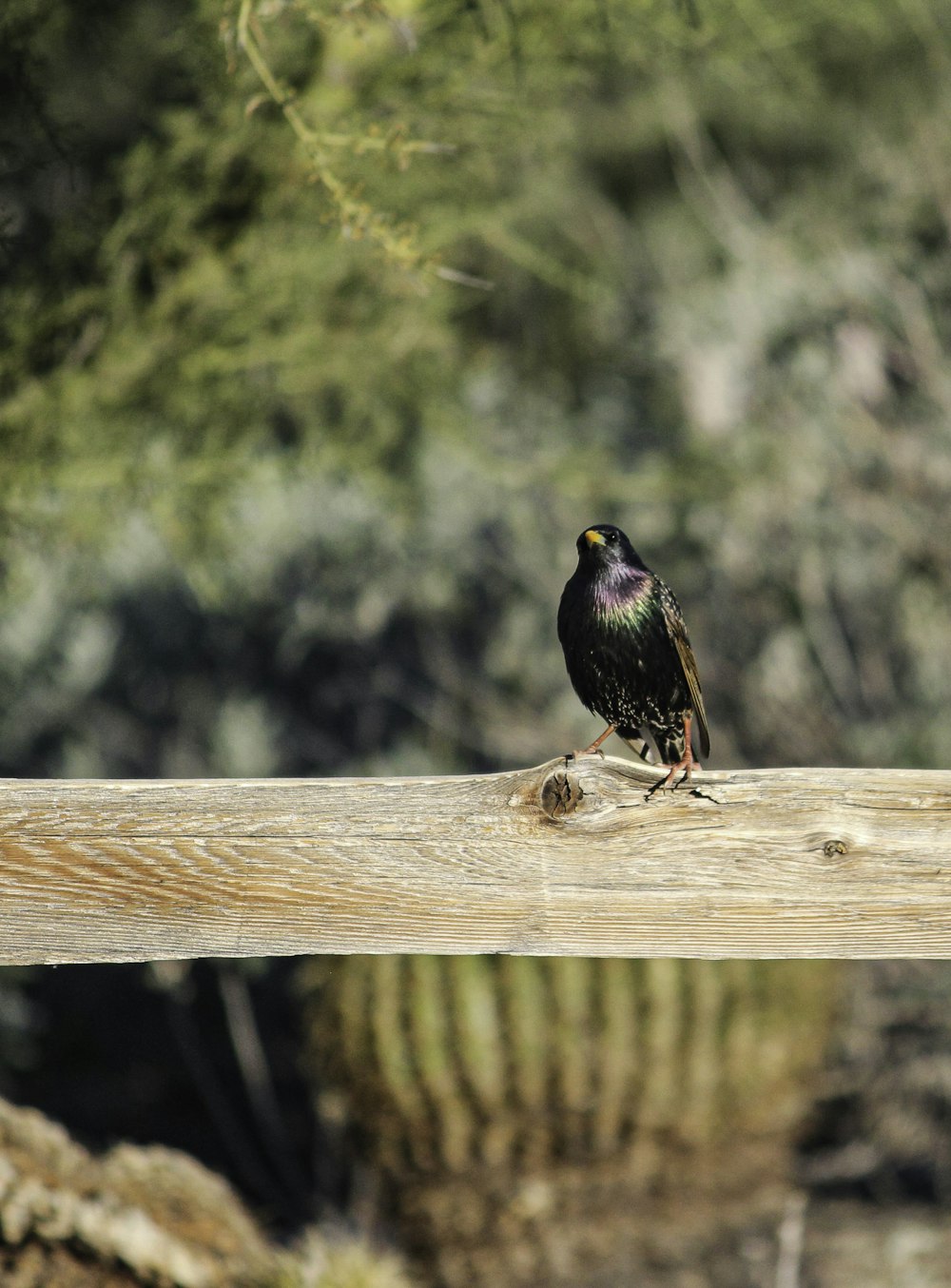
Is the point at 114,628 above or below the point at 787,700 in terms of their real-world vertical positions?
above

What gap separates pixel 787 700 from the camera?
5281 millimetres

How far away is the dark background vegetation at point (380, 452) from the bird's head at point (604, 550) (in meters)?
0.69

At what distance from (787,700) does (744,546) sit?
740mm

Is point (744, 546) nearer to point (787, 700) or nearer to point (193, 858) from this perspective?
point (787, 700)

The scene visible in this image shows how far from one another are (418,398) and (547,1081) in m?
2.24

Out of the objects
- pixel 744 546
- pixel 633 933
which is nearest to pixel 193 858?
pixel 633 933

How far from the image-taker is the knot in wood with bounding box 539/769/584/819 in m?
1.92

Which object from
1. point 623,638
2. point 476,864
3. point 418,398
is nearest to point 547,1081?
point 623,638

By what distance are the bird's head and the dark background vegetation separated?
689 millimetres

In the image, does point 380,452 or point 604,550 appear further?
point 380,452

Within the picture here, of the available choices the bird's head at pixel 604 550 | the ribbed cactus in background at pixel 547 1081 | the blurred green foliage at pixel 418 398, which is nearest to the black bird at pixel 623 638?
the bird's head at pixel 604 550

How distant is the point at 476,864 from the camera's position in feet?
6.37

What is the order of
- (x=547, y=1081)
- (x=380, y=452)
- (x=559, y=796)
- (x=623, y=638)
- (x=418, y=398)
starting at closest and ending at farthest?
(x=559, y=796) < (x=623, y=638) < (x=547, y=1081) < (x=418, y=398) < (x=380, y=452)

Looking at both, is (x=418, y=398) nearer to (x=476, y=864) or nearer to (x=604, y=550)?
(x=604, y=550)
